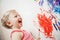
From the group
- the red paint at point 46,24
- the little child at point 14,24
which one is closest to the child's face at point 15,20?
the little child at point 14,24

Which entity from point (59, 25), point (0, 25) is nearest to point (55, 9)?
point (59, 25)

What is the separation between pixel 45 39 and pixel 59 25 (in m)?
0.21

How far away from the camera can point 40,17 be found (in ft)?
4.36

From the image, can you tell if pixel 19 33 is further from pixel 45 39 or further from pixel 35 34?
pixel 45 39

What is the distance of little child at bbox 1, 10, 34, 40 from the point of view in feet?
4.44

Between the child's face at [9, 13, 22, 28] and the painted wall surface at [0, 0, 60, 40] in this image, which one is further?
the child's face at [9, 13, 22, 28]

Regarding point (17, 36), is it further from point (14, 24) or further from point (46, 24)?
point (46, 24)

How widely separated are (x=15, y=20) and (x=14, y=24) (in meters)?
0.05

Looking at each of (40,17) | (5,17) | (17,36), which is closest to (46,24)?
(40,17)

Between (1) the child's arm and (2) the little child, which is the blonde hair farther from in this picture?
(1) the child's arm

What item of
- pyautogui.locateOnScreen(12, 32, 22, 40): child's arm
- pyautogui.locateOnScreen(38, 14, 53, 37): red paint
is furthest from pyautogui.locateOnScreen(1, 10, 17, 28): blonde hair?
pyautogui.locateOnScreen(38, 14, 53, 37): red paint

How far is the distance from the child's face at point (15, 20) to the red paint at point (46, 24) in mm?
230

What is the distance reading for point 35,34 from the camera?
133cm

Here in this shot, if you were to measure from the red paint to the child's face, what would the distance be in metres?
0.23
